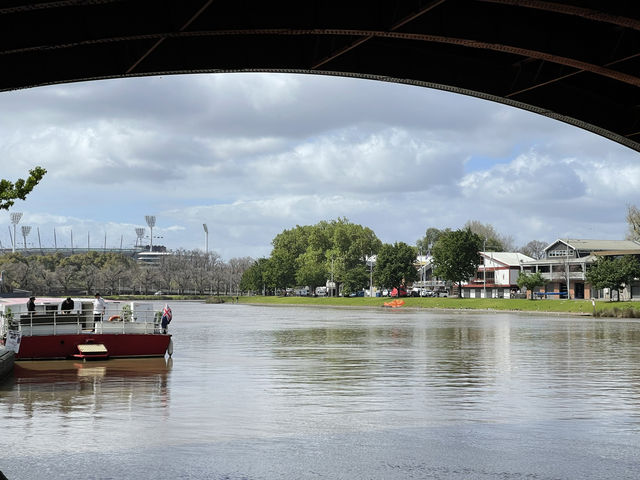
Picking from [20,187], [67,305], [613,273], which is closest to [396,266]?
[613,273]

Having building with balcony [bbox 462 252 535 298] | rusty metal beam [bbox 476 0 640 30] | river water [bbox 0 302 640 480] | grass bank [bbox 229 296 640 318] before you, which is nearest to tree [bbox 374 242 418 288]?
grass bank [bbox 229 296 640 318]

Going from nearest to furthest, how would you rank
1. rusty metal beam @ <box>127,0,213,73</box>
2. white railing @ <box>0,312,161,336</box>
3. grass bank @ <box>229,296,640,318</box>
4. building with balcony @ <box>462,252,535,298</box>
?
rusty metal beam @ <box>127,0,213,73</box>, white railing @ <box>0,312,161,336</box>, grass bank @ <box>229,296,640,318</box>, building with balcony @ <box>462,252,535,298</box>

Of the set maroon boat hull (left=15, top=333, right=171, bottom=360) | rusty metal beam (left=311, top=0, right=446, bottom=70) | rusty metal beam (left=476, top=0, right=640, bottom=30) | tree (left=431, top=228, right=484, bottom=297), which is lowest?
maroon boat hull (left=15, top=333, right=171, bottom=360)

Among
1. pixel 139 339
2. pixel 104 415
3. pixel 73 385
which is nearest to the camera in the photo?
pixel 104 415

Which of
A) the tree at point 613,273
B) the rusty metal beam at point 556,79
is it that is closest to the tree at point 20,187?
the rusty metal beam at point 556,79

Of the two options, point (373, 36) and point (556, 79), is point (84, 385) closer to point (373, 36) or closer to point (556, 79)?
point (373, 36)

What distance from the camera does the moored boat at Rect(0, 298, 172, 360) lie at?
35.4 metres

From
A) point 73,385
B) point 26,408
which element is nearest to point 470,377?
point 73,385

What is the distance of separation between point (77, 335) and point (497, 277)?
143384mm

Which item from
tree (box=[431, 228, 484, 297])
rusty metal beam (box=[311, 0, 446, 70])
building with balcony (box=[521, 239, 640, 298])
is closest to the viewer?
rusty metal beam (box=[311, 0, 446, 70])

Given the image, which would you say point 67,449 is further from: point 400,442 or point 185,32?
point 185,32

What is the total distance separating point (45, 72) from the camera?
1769 cm

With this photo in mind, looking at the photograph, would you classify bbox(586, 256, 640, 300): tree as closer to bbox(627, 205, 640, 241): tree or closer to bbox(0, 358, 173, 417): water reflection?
bbox(627, 205, 640, 241): tree

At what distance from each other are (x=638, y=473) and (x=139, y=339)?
1045 inches
